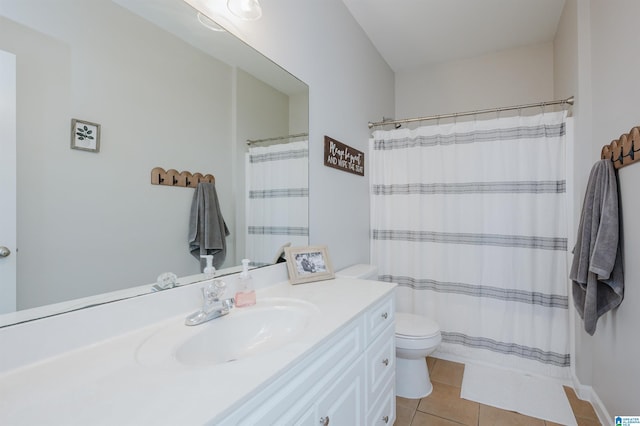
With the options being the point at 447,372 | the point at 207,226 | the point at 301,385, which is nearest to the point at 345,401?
the point at 301,385

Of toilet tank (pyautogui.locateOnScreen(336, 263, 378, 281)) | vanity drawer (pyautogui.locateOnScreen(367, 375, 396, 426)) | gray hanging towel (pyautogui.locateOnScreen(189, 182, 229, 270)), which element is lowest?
vanity drawer (pyautogui.locateOnScreen(367, 375, 396, 426))

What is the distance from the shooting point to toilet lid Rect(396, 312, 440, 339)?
182 centimetres

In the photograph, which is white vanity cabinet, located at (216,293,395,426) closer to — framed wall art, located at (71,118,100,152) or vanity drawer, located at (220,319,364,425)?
vanity drawer, located at (220,319,364,425)

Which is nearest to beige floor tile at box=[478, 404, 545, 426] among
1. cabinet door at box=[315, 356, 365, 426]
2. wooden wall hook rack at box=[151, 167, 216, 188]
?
cabinet door at box=[315, 356, 365, 426]

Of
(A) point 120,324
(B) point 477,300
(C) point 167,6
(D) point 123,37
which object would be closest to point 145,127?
(D) point 123,37

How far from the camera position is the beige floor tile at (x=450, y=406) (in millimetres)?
1694

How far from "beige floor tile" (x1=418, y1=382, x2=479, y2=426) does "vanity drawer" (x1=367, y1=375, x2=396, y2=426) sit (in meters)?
0.30

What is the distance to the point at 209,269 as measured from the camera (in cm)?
119

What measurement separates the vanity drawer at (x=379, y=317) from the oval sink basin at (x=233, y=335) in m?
0.28

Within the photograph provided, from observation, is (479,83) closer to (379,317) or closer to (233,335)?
(379,317)

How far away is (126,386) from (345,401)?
711 millimetres

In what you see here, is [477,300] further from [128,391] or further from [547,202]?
[128,391]

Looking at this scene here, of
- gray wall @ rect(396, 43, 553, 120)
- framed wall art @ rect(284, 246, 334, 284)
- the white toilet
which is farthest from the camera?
gray wall @ rect(396, 43, 553, 120)

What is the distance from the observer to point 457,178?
2.28 m
